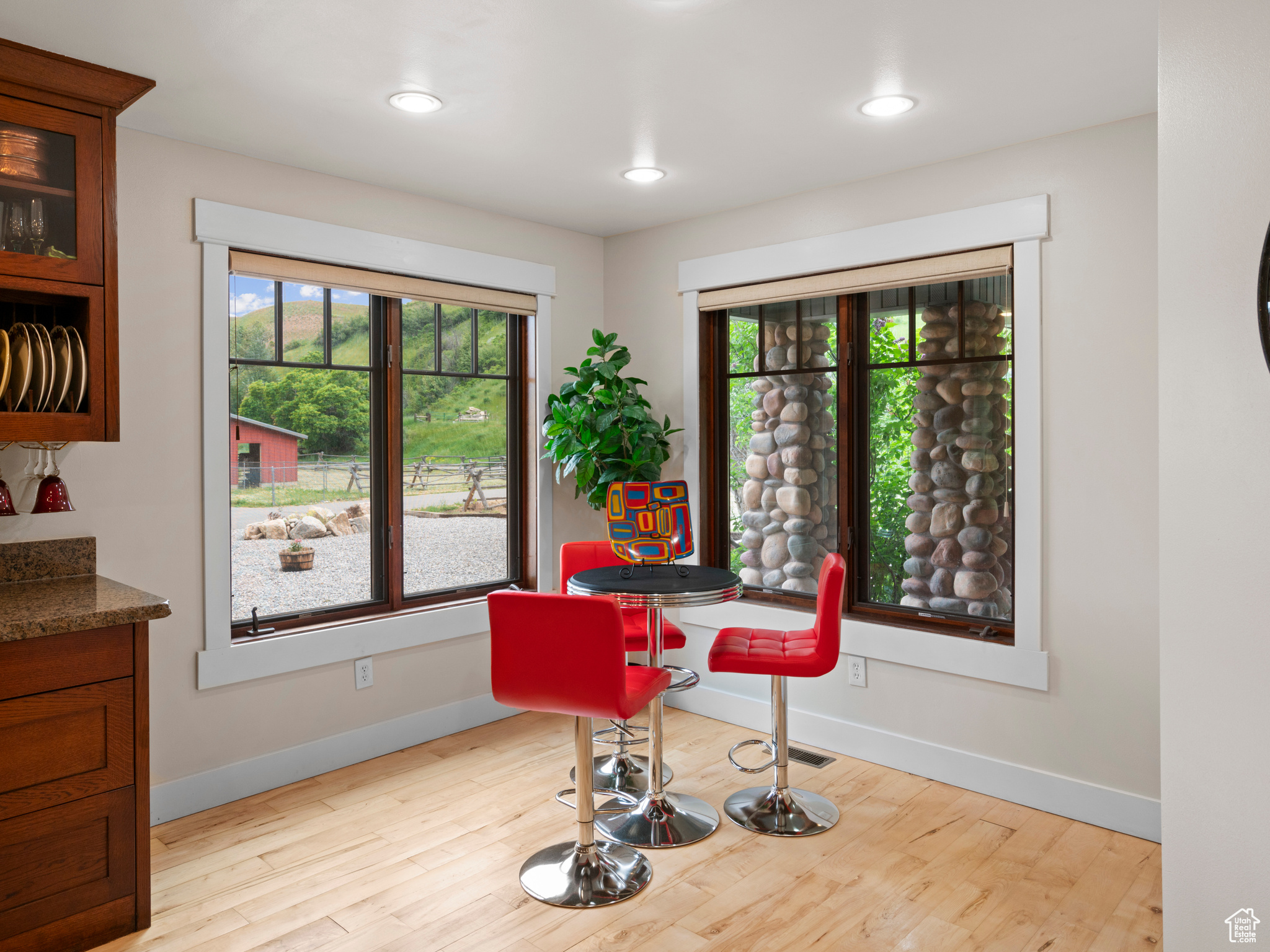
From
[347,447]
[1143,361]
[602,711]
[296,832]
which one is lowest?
[296,832]

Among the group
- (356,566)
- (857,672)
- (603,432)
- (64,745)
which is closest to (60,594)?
(64,745)

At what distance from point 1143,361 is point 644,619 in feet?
7.07

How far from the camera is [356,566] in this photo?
3.76m

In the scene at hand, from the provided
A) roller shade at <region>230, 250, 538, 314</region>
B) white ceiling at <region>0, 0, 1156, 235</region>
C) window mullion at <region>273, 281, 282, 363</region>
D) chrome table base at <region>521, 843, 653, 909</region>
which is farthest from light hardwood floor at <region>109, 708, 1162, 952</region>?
white ceiling at <region>0, 0, 1156, 235</region>

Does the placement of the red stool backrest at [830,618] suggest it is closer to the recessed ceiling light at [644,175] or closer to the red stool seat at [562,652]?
the red stool seat at [562,652]

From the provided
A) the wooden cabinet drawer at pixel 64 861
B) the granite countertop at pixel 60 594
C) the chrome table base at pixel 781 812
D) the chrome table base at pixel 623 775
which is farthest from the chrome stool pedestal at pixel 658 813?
the granite countertop at pixel 60 594

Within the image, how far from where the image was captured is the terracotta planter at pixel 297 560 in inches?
138

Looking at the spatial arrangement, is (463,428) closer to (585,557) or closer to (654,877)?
(585,557)

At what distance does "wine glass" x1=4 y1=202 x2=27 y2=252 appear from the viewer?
2.32 meters

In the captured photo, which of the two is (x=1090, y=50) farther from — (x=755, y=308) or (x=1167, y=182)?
(x=755, y=308)

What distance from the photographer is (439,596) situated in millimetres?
4039

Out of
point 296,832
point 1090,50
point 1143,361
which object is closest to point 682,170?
point 1090,50

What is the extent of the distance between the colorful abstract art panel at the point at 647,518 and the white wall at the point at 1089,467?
Answer: 133cm

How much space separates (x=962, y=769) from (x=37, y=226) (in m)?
3.77
